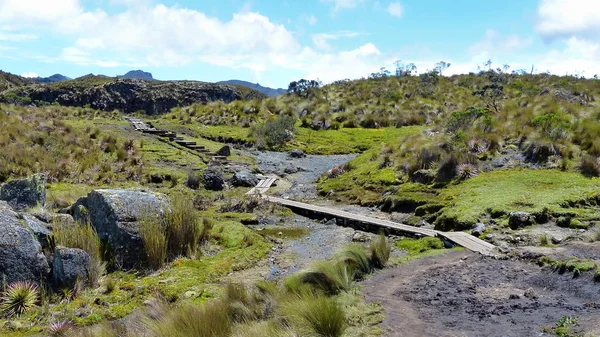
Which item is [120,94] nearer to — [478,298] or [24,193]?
[24,193]

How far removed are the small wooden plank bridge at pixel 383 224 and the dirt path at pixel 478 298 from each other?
787 millimetres

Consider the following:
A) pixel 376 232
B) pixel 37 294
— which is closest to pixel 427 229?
pixel 376 232

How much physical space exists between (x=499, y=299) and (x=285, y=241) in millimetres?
6675

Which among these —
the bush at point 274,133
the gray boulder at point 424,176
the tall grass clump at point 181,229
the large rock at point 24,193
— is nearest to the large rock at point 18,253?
the tall grass clump at point 181,229

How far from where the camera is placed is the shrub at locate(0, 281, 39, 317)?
779cm

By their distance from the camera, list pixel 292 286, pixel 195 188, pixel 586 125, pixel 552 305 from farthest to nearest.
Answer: pixel 195 188, pixel 586 125, pixel 292 286, pixel 552 305

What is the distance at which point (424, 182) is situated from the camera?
56.9ft

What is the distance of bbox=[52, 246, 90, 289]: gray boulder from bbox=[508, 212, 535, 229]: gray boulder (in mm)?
9929

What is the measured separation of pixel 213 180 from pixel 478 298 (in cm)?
1360

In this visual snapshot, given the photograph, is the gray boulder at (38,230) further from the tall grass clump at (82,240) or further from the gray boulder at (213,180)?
the gray boulder at (213,180)

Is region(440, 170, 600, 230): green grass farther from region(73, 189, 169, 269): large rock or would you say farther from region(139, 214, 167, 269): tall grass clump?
region(73, 189, 169, 269): large rock

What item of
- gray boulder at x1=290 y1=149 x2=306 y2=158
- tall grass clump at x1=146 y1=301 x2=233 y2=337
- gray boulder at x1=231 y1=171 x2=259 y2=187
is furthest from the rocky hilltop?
tall grass clump at x1=146 y1=301 x2=233 y2=337

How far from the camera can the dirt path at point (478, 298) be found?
261 inches

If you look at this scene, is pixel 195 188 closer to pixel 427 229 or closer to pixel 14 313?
pixel 427 229
